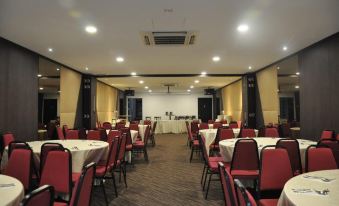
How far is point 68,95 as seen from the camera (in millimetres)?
9508

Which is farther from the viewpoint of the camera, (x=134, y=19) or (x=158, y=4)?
(x=134, y=19)

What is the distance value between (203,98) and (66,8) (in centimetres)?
1697

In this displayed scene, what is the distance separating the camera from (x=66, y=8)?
4.08 m

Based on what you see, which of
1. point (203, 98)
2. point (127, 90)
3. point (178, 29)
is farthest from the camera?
point (203, 98)

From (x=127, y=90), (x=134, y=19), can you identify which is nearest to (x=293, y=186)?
(x=134, y=19)

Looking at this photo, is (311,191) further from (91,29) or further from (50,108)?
(50,108)

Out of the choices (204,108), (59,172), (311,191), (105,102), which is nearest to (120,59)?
(59,172)

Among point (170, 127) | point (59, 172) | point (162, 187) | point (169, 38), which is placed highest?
point (169, 38)

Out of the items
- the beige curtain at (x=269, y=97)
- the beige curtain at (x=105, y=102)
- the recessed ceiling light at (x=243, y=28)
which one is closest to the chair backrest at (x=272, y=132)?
the recessed ceiling light at (x=243, y=28)

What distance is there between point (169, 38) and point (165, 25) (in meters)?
0.76

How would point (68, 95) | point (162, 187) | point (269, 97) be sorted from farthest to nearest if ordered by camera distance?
point (269, 97)
point (68, 95)
point (162, 187)

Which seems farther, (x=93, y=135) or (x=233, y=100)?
(x=233, y=100)

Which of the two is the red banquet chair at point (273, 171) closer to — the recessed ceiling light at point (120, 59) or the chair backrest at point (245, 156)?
the chair backrest at point (245, 156)

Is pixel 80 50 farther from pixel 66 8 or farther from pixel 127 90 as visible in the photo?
pixel 127 90
